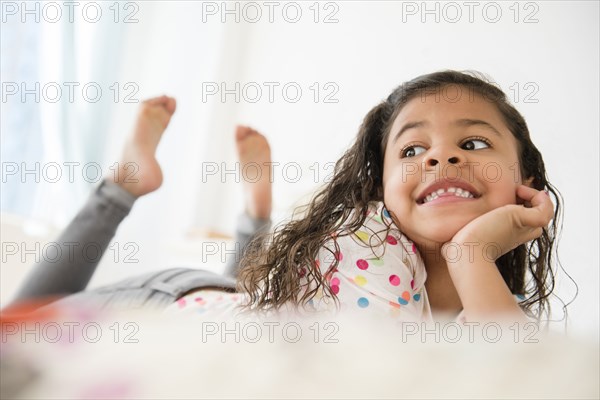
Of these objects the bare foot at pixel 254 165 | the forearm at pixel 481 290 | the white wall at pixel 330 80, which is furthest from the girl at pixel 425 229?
the bare foot at pixel 254 165

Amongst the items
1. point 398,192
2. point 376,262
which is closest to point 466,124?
point 398,192

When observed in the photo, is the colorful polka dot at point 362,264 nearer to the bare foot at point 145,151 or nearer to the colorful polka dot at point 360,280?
the colorful polka dot at point 360,280

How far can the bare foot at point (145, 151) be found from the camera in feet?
3.39

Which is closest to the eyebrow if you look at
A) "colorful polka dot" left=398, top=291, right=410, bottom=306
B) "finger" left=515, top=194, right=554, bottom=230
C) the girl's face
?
the girl's face

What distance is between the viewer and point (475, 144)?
73 centimetres

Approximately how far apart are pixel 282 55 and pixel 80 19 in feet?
2.23

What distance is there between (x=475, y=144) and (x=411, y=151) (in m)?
0.09

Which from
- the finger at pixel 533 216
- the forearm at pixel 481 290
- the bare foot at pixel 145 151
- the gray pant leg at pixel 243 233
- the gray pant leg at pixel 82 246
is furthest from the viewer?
the gray pant leg at pixel 243 233

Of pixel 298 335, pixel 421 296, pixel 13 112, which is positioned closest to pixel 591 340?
pixel 298 335

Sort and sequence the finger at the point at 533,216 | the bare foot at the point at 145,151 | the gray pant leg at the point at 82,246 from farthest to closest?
the bare foot at the point at 145,151 → the gray pant leg at the point at 82,246 → the finger at the point at 533,216

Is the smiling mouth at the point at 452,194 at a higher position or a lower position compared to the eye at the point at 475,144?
lower

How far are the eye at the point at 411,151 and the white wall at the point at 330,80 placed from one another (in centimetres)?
35

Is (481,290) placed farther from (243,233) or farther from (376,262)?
(243,233)

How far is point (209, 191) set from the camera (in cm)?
215
